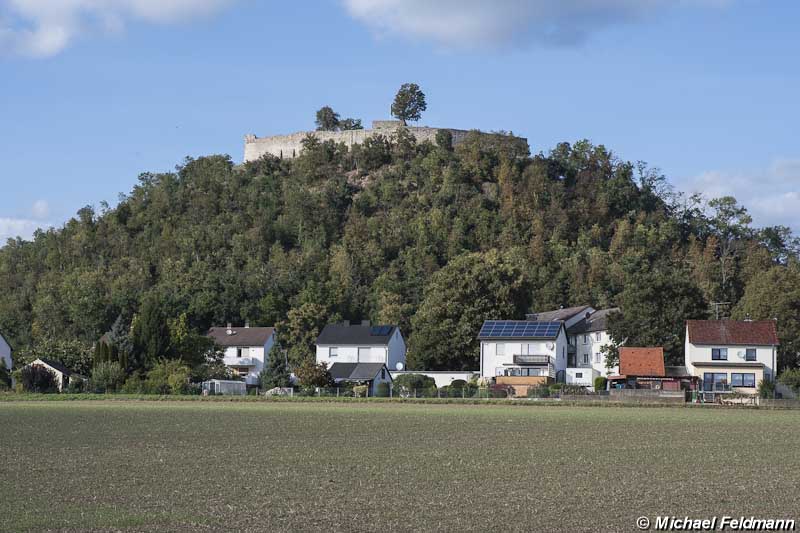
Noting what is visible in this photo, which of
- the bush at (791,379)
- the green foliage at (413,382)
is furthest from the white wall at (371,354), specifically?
the bush at (791,379)

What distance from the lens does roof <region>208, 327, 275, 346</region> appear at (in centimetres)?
10394

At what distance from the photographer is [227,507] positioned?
1698 centimetres

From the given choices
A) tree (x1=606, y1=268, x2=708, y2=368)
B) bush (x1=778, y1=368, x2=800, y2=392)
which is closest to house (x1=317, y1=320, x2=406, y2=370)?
tree (x1=606, y1=268, x2=708, y2=368)

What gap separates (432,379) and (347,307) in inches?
1338

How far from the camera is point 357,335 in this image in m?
97.8

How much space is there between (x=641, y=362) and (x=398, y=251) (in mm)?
54039

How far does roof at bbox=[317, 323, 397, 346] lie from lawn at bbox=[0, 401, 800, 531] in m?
60.6

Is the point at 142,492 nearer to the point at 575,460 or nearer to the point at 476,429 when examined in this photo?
the point at 575,460

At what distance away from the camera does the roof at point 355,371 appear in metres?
88.2

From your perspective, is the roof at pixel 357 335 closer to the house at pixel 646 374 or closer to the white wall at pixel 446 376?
the white wall at pixel 446 376

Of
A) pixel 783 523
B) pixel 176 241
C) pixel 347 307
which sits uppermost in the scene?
pixel 176 241

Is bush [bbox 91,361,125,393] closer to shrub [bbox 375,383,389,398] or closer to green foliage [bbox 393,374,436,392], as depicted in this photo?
shrub [bbox 375,383,389,398]

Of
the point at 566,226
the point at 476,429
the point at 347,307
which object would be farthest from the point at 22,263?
the point at 476,429

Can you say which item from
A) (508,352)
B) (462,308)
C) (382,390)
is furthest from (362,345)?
(382,390)
